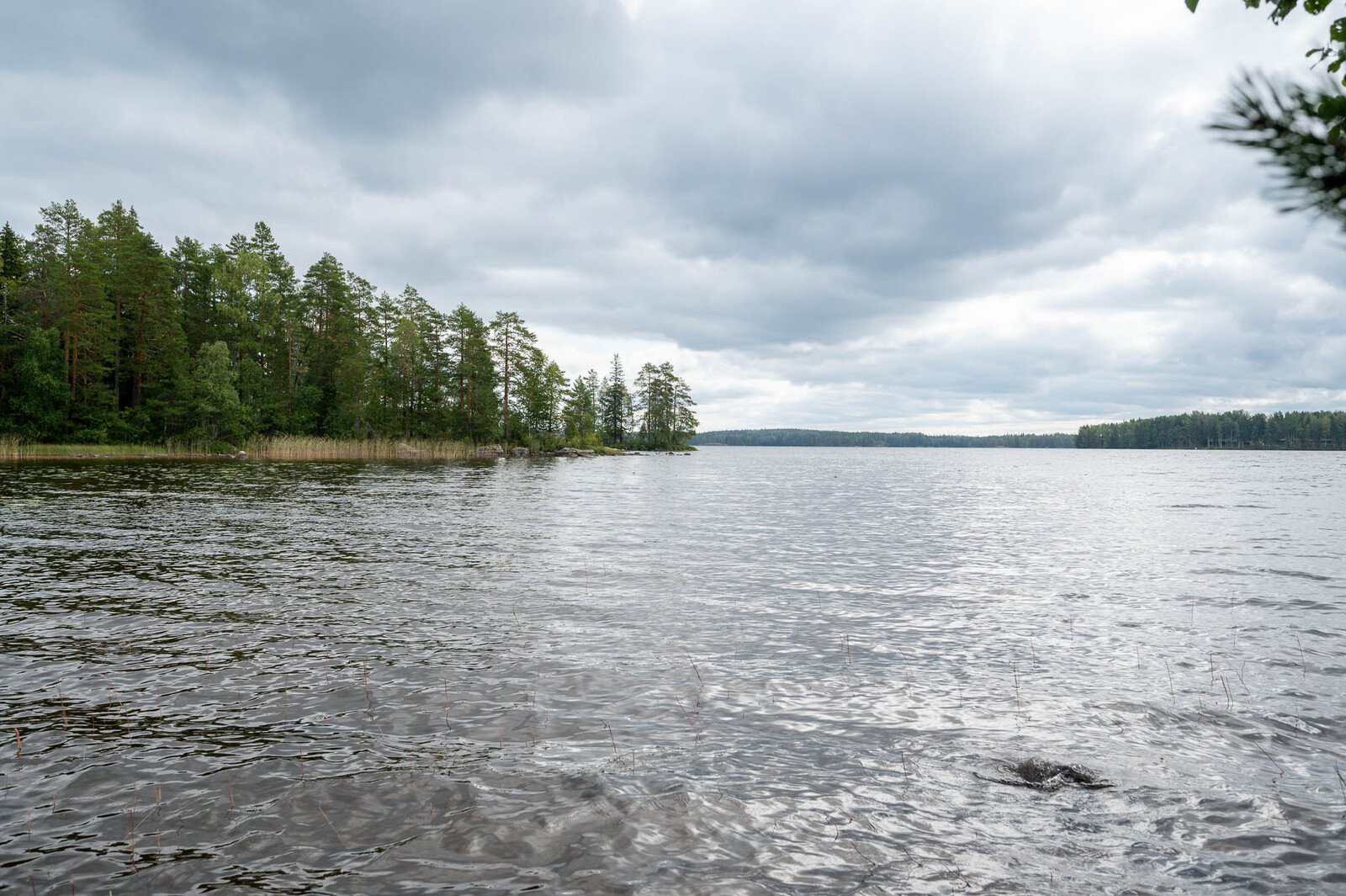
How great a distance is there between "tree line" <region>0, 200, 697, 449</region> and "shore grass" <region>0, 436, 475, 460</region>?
225 centimetres

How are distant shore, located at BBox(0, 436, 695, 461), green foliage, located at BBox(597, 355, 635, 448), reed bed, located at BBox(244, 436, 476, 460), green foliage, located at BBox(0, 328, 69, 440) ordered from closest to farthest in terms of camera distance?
distant shore, located at BBox(0, 436, 695, 461) → green foliage, located at BBox(0, 328, 69, 440) → reed bed, located at BBox(244, 436, 476, 460) → green foliage, located at BBox(597, 355, 635, 448)

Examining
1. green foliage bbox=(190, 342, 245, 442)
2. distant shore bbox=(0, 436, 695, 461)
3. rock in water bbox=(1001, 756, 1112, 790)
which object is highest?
green foliage bbox=(190, 342, 245, 442)

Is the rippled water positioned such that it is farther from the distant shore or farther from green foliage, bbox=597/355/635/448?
green foliage, bbox=597/355/635/448

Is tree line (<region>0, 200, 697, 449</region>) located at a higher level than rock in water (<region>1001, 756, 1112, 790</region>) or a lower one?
higher

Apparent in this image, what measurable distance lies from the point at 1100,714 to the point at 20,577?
21853 mm

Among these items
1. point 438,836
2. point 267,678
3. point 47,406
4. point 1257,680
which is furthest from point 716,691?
point 47,406

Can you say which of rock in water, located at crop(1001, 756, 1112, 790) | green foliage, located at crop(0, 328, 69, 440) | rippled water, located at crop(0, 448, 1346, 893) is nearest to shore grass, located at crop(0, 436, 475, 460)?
green foliage, located at crop(0, 328, 69, 440)

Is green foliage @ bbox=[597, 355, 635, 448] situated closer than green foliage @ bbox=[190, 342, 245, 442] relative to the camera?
No

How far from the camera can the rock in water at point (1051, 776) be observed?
6.76 meters

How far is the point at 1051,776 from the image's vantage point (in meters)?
6.90

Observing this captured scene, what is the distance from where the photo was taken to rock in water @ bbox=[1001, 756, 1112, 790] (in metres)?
6.76

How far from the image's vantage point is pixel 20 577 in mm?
15133

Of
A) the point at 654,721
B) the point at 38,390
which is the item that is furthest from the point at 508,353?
the point at 654,721

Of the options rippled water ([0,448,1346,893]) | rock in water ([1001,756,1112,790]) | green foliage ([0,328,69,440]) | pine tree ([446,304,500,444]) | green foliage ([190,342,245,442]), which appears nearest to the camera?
rippled water ([0,448,1346,893])
